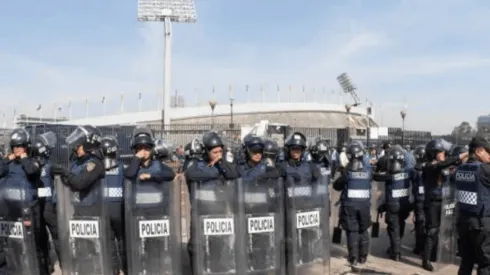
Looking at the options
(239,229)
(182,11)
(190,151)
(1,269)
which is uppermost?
(182,11)

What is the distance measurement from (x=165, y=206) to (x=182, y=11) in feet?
139

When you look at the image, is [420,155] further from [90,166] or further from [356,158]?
[90,166]

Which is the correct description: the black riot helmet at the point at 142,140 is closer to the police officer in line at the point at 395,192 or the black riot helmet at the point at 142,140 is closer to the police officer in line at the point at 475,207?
the police officer in line at the point at 475,207

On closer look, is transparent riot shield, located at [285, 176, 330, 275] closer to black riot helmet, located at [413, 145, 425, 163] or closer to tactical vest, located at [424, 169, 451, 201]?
tactical vest, located at [424, 169, 451, 201]

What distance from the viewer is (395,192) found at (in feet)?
28.9

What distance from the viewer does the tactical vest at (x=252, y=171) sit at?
6.38 meters

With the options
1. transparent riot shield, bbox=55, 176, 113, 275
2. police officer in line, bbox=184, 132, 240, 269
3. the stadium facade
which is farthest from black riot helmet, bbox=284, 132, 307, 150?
the stadium facade

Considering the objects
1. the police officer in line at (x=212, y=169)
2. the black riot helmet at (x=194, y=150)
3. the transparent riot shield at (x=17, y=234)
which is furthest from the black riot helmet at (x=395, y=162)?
the transparent riot shield at (x=17, y=234)

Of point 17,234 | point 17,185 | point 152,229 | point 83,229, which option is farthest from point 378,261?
point 17,185

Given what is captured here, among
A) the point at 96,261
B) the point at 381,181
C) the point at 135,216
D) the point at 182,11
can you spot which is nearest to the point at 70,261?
the point at 96,261

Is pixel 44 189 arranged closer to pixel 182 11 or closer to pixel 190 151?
pixel 190 151

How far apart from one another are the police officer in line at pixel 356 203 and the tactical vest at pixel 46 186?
410 centimetres

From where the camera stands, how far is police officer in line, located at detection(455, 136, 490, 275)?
6.10 metres

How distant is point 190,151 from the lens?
9852 millimetres
